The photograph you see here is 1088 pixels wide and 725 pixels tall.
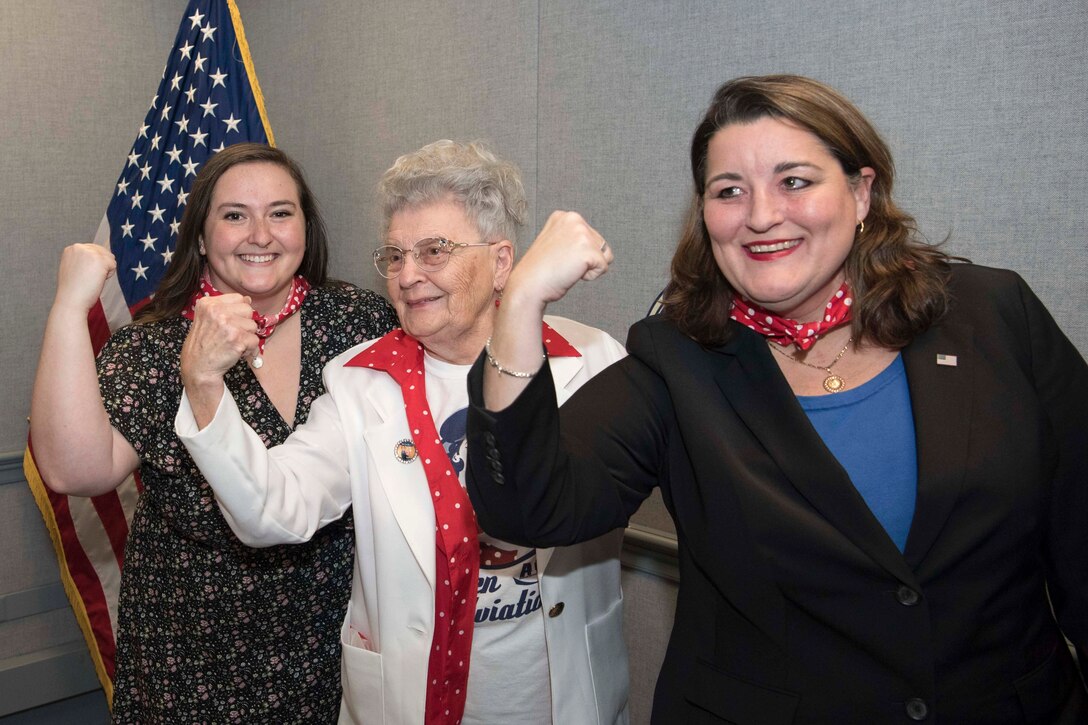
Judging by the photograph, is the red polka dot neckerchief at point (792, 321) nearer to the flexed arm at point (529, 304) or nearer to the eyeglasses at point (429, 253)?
the flexed arm at point (529, 304)

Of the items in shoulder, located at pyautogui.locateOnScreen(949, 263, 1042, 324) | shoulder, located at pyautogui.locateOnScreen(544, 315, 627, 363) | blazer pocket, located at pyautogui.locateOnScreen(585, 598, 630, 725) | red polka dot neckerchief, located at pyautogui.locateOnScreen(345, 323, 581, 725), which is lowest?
blazer pocket, located at pyautogui.locateOnScreen(585, 598, 630, 725)

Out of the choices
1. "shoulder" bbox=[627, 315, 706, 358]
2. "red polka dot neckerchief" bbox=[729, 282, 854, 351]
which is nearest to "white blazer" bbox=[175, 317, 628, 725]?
"shoulder" bbox=[627, 315, 706, 358]

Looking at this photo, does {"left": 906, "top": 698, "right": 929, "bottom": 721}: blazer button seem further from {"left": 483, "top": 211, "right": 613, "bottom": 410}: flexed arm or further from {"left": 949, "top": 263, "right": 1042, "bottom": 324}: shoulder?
{"left": 483, "top": 211, "right": 613, "bottom": 410}: flexed arm

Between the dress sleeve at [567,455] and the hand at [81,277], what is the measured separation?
108 cm

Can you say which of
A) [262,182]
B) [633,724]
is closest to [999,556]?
[633,724]

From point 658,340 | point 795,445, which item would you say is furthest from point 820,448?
point 658,340

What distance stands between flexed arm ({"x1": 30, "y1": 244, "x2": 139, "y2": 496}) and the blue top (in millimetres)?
1445

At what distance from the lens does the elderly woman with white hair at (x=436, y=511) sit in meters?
1.81

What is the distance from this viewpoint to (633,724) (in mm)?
2688

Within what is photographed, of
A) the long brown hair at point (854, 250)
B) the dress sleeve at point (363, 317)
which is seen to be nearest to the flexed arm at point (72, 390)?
the dress sleeve at point (363, 317)

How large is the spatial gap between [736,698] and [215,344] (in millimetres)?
1077

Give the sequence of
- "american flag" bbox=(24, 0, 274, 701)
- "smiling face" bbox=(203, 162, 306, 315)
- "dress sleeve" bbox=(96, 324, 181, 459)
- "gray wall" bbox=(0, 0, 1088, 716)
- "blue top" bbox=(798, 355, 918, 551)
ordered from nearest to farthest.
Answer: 1. "blue top" bbox=(798, 355, 918, 551)
2. "gray wall" bbox=(0, 0, 1088, 716)
3. "dress sleeve" bbox=(96, 324, 181, 459)
4. "smiling face" bbox=(203, 162, 306, 315)
5. "american flag" bbox=(24, 0, 274, 701)

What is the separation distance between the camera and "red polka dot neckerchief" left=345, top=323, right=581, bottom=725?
5.87 ft

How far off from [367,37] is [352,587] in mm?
2049
